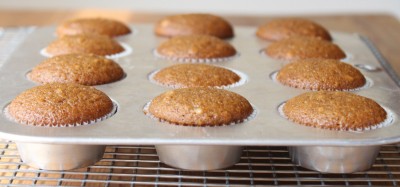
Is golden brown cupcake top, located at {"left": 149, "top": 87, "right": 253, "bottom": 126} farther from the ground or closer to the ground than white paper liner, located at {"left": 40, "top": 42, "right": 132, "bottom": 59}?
farther from the ground

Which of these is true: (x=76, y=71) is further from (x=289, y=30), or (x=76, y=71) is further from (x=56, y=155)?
(x=289, y=30)

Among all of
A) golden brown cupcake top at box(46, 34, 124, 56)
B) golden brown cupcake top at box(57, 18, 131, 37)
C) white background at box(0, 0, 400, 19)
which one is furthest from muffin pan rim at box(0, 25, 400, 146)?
white background at box(0, 0, 400, 19)

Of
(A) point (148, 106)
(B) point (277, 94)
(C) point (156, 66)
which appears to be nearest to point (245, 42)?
(C) point (156, 66)

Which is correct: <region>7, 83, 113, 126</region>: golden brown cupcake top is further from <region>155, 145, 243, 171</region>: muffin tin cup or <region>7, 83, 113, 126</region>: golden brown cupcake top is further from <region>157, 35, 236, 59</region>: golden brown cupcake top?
<region>157, 35, 236, 59</region>: golden brown cupcake top

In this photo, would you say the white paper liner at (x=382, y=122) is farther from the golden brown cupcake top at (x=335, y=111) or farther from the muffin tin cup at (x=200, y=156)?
the muffin tin cup at (x=200, y=156)

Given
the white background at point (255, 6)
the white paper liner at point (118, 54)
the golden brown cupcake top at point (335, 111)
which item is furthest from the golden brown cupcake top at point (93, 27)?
the white background at point (255, 6)

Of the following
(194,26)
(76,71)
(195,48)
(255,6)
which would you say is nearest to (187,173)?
(76,71)
